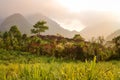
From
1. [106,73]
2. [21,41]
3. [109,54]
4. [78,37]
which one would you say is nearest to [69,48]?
[109,54]

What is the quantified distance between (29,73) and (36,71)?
88 mm

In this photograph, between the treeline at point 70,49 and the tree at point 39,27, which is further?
the tree at point 39,27

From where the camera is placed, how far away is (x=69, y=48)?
47.6m

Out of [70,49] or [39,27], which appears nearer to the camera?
[70,49]

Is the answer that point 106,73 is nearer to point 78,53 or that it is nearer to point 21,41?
point 78,53

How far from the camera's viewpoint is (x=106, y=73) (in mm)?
2752

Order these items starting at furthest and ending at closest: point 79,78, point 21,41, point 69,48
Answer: point 21,41
point 69,48
point 79,78

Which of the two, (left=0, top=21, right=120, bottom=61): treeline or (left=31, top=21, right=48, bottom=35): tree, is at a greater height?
(left=31, top=21, right=48, bottom=35): tree

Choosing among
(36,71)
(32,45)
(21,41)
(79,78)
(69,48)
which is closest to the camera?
(79,78)

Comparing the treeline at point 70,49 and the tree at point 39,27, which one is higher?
the tree at point 39,27

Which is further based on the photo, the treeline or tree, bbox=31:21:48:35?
tree, bbox=31:21:48:35

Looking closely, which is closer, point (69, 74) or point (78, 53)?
point (69, 74)

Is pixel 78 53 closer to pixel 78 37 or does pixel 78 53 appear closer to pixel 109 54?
pixel 109 54

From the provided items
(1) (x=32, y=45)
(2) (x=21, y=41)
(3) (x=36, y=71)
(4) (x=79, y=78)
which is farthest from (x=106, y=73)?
(2) (x=21, y=41)
